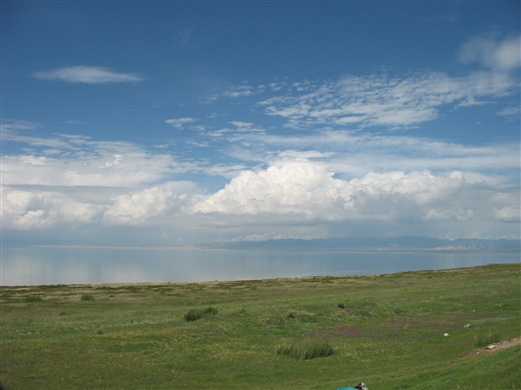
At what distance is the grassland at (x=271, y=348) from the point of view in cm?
2150

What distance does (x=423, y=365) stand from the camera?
935 inches

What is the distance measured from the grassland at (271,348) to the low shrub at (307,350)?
0.09 meters

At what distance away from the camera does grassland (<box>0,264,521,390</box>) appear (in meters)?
21.5

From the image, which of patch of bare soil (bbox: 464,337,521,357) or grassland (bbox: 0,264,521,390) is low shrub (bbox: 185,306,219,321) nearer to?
grassland (bbox: 0,264,521,390)

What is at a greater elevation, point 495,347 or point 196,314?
point 495,347

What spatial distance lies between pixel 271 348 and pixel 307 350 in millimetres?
3329

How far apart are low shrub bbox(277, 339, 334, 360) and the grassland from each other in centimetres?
9

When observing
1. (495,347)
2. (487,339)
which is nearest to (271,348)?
(487,339)

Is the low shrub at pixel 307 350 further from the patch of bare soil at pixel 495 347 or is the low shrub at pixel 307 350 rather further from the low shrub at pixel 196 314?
the low shrub at pixel 196 314

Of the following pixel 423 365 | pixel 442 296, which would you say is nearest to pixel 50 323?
pixel 423 365

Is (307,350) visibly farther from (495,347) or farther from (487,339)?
(487,339)

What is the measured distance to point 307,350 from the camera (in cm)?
2778

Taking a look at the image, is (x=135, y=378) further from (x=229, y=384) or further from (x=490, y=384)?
(x=490, y=384)

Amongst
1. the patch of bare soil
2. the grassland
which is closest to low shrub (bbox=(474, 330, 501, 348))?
the grassland
